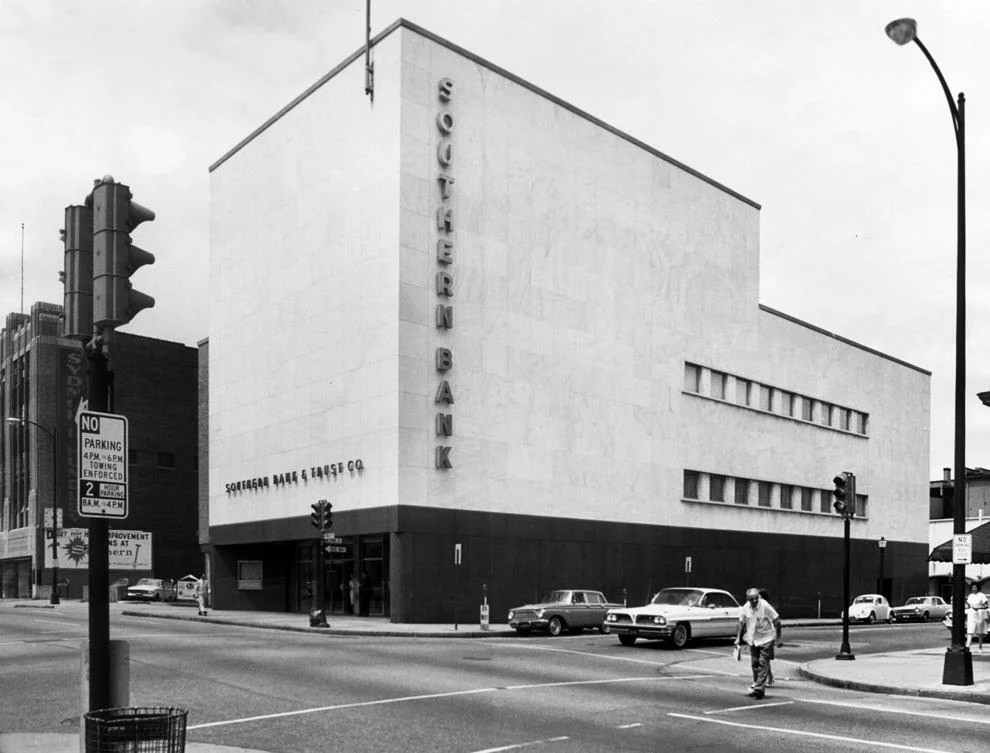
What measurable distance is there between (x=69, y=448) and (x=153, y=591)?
17.9 m

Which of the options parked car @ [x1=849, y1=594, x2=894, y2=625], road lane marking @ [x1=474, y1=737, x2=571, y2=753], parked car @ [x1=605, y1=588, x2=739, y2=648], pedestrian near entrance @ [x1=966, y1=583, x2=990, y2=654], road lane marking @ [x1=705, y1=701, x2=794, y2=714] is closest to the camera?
road lane marking @ [x1=474, y1=737, x2=571, y2=753]

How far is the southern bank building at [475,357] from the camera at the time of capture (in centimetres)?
4078

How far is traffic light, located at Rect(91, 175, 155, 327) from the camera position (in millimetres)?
8516

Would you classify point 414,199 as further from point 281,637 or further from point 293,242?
point 281,637

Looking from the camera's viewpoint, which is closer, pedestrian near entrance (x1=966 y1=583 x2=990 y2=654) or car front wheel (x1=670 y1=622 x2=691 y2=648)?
car front wheel (x1=670 y1=622 x2=691 y2=648)

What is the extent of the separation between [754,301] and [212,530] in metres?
29.4

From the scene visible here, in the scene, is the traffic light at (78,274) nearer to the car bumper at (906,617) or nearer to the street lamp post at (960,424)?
the street lamp post at (960,424)

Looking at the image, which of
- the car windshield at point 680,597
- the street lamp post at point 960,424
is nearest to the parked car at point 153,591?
the car windshield at point 680,597

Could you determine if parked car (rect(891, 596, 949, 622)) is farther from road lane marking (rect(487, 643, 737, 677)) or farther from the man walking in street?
the man walking in street

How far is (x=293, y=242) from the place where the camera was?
46.8m

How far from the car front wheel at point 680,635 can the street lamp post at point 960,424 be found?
910 centimetres

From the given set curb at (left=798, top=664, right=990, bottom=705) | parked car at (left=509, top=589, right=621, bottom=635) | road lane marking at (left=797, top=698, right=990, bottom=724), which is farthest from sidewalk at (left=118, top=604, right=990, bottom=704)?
road lane marking at (left=797, top=698, right=990, bottom=724)

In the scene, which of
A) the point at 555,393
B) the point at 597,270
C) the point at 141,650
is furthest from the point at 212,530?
the point at 141,650

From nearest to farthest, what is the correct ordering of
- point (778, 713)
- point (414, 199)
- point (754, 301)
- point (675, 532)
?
point (778, 713)
point (414, 199)
point (675, 532)
point (754, 301)
